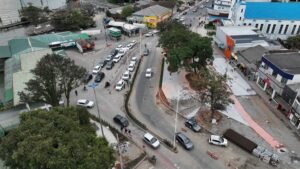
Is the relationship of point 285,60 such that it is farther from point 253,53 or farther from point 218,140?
point 218,140

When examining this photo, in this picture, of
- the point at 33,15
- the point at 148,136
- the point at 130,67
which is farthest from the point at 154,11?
the point at 148,136

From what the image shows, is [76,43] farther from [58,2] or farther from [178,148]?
[58,2]

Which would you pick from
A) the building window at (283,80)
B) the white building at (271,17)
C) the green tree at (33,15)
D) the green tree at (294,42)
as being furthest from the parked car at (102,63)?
the green tree at (294,42)

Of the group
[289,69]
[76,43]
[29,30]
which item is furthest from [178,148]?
[29,30]

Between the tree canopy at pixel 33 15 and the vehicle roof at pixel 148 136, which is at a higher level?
the tree canopy at pixel 33 15

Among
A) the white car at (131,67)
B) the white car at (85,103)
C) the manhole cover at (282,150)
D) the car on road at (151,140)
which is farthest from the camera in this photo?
the white car at (131,67)

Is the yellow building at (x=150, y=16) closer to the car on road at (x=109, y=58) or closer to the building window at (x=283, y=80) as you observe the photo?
the car on road at (x=109, y=58)

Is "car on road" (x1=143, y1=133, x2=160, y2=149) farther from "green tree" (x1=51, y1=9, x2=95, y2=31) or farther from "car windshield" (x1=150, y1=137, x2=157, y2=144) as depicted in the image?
"green tree" (x1=51, y1=9, x2=95, y2=31)

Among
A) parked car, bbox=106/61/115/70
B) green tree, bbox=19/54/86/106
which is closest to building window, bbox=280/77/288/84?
green tree, bbox=19/54/86/106
